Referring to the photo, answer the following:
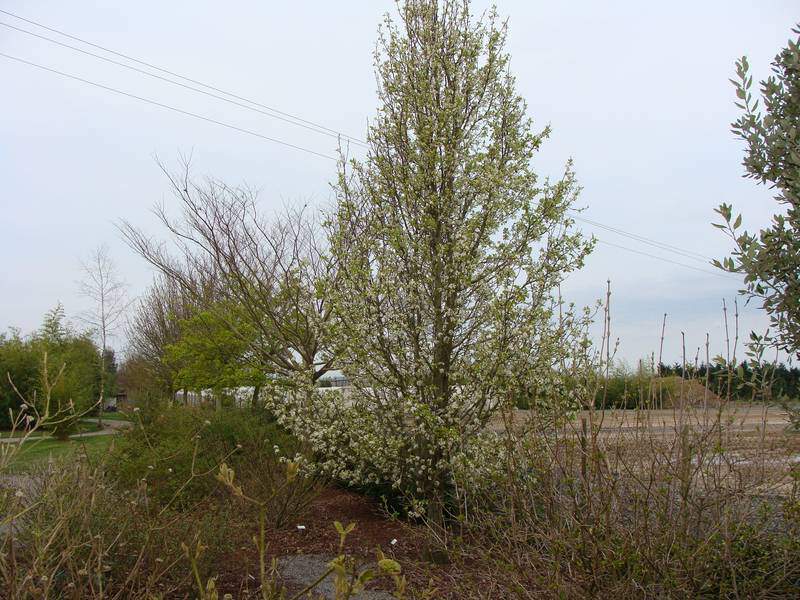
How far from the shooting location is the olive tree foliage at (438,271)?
262 inches

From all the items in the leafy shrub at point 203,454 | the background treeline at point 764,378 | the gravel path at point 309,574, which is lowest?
the gravel path at point 309,574

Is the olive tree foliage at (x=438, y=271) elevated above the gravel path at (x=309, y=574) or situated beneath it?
elevated above

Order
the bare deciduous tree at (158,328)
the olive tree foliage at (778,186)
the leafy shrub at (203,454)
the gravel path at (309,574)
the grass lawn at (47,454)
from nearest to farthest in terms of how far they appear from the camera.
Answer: the olive tree foliage at (778,186) → the grass lawn at (47,454) → the gravel path at (309,574) → the leafy shrub at (203,454) → the bare deciduous tree at (158,328)

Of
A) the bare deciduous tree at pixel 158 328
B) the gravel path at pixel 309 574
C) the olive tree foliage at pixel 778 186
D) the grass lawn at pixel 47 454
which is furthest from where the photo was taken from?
the bare deciduous tree at pixel 158 328

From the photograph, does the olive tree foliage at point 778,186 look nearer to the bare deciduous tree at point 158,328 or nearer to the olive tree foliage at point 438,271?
the olive tree foliage at point 438,271

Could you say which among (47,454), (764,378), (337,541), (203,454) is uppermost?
(764,378)

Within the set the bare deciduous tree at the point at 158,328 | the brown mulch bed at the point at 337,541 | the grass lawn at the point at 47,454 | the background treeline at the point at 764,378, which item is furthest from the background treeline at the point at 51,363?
the background treeline at the point at 764,378

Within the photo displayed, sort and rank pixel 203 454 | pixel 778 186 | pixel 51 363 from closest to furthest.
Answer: pixel 778 186 < pixel 203 454 < pixel 51 363

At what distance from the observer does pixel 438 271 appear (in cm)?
695

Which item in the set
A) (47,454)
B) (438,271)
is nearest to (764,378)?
(438,271)

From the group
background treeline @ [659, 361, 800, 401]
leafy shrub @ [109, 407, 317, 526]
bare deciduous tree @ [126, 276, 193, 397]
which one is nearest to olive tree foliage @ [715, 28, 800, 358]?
background treeline @ [659, 361, 800, 401]

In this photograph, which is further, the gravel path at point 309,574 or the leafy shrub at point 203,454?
the leafy shrub at point 203,454

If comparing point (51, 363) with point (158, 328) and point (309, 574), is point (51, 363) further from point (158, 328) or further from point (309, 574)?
point (309, 574)

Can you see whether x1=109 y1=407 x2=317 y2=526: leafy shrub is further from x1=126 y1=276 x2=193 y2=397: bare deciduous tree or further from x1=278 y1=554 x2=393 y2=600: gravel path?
x1=126 y1=276 x2=193 y2=397: bare deciduous tree
